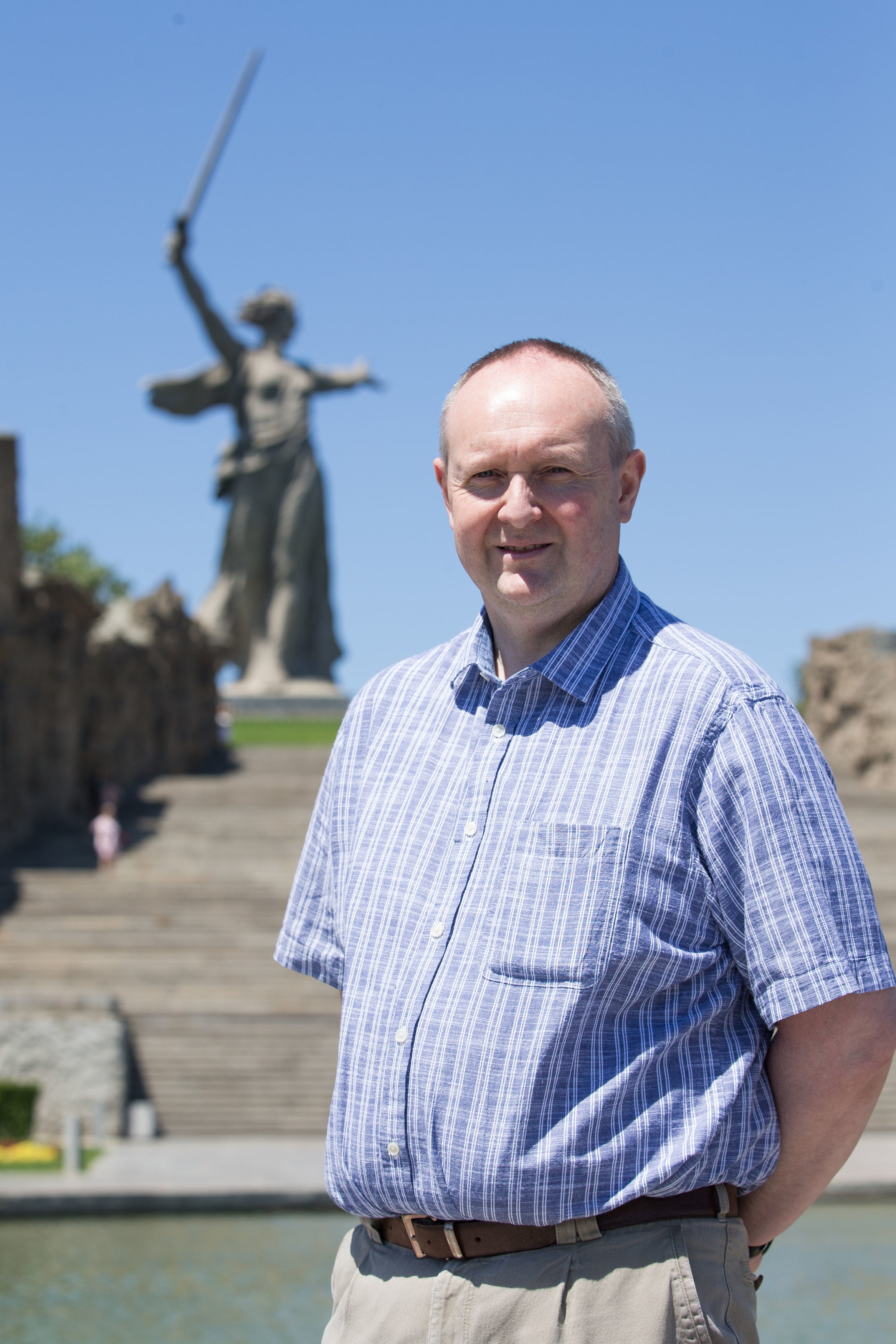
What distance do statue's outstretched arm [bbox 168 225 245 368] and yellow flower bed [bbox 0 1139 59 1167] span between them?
68.3 ft

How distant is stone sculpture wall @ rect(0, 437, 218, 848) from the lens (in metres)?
19.1

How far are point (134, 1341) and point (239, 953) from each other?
722cm

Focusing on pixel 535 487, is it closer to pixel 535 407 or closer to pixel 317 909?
pixel 535 407

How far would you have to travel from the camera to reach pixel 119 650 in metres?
23.5

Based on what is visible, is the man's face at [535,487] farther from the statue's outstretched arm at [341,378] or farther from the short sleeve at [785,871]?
the statue's outstretched arm at [341,378]

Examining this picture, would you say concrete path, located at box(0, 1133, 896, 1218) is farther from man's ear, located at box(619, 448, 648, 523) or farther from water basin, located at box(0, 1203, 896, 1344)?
man's ear, located at box(619, 448, 648, 523)

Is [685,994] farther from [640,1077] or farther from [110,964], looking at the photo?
[110,964]

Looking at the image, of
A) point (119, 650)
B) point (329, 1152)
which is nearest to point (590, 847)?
point (329, 1152)

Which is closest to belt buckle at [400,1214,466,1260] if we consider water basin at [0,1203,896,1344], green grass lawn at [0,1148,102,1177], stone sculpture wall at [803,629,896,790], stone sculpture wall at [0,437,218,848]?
water basin at [0,1203,896,1344]

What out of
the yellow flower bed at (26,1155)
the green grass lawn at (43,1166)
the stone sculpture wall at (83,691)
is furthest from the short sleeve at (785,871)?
the stone sculpture wall at (83,691)

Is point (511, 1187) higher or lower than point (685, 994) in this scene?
lower

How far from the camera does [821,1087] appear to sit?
208 centimetres

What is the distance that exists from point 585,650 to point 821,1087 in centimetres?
67

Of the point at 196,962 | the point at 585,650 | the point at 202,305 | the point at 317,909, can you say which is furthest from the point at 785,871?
the point at 202,305
